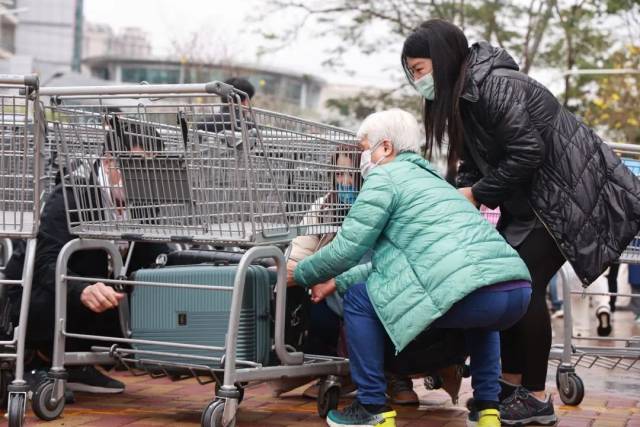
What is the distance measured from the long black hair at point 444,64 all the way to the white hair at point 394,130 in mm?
213

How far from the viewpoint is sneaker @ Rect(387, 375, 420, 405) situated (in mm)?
6297

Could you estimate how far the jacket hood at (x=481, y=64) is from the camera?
539cm

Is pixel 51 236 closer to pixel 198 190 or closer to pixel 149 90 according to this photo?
pixel 198 190

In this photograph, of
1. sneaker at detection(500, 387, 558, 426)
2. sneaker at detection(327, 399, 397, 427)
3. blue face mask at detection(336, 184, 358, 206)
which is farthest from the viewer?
blue face mask at detection(336, 184, 358, 206)

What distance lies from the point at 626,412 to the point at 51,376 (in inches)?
116

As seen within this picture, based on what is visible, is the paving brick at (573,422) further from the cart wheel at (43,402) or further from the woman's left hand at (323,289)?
the cart wheel at (43,402)

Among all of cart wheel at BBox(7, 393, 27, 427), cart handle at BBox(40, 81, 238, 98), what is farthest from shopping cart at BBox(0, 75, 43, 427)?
cart handle at BBox(40, 81, 238, 98)

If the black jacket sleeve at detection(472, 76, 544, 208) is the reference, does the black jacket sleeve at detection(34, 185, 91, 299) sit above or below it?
below

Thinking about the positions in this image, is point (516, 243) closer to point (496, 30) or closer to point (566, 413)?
point (566, 413)

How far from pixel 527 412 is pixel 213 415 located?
60.9 inches

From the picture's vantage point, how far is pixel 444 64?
17.8ft

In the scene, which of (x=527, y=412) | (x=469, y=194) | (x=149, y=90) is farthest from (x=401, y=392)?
(x=149, y=90)

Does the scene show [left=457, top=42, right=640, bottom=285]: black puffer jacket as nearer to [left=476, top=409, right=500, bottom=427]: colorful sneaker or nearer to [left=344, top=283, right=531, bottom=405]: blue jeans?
[left=344, top=283, right=531, bottom=405]: blue jeans

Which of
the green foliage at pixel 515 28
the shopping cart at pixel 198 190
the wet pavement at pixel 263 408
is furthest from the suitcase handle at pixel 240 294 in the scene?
the green foliage at pixel 515 28
